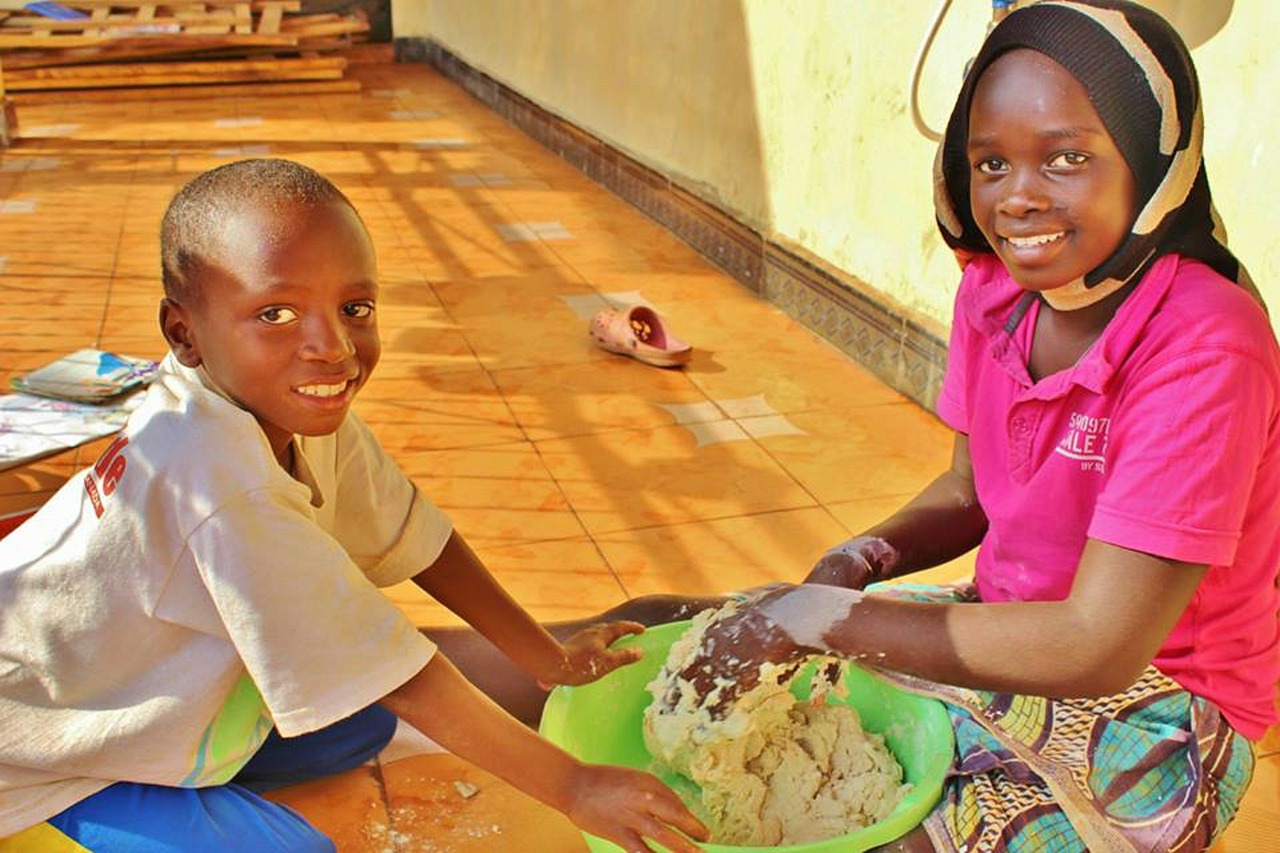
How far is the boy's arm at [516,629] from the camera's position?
1709 mm

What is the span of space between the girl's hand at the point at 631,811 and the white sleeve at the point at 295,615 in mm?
230

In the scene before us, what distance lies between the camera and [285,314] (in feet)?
4.46

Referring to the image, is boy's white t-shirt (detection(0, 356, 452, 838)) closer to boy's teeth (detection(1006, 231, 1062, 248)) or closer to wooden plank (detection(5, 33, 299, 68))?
boy's teeth (detection(1006, 231, 1062, 248))

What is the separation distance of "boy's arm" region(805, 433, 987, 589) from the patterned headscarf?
46 centimetres

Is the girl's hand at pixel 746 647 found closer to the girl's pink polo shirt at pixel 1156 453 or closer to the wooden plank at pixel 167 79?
the girl's pink polo shirt at pixel 1156 453

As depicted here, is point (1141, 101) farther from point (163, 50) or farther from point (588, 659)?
point (163, 50)

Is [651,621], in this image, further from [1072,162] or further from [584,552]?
[1072,162]

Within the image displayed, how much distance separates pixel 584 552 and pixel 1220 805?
4.87ft

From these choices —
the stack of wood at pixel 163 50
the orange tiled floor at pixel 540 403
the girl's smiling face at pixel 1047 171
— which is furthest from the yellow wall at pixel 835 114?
the stack of wood at pixel 163 50

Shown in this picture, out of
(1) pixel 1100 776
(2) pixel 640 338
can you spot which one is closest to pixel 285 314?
(1) pixel 1100 776

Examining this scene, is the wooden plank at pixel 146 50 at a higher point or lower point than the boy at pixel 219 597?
lower

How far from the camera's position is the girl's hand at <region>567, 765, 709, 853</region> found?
1.33 m

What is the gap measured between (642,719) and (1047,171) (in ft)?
2.91

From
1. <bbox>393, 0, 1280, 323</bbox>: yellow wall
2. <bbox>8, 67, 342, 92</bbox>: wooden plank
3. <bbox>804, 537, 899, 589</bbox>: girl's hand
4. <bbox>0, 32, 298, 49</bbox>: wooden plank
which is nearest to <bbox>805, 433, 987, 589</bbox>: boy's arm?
<bbox>804, 537, 899, 589</bbox>: girl's hand
